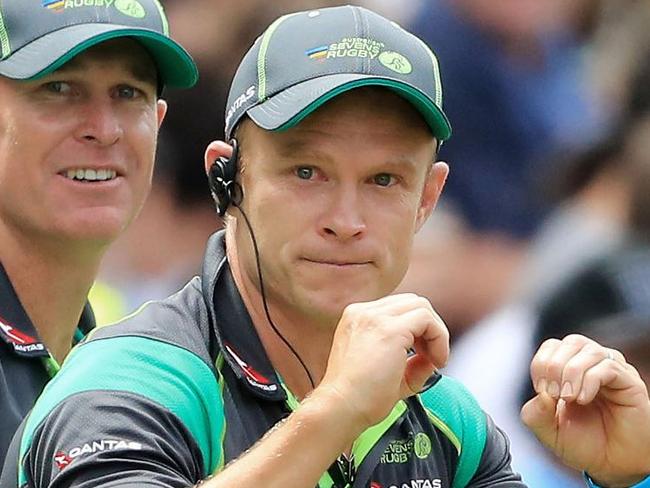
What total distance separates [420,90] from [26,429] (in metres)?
0.87

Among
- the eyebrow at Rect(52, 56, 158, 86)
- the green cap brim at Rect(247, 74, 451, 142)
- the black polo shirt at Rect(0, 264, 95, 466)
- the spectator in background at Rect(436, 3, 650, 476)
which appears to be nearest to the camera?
the green cap brim at Rect(247, 74, 451, 142)

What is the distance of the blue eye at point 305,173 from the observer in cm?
261

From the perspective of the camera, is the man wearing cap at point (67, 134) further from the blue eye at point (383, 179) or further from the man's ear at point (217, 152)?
the blue eye at point (383, 179)

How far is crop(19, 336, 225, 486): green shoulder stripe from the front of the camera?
2359 mm

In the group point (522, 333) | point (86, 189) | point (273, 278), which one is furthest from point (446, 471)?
point (522, 333)

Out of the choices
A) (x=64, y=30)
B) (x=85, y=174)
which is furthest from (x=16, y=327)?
(x=64, y=30)

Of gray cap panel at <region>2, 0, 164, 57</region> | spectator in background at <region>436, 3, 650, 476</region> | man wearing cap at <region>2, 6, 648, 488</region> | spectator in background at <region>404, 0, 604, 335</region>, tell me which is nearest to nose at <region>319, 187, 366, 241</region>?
man wearing cap at <region>2, 6, 648, 488</region>

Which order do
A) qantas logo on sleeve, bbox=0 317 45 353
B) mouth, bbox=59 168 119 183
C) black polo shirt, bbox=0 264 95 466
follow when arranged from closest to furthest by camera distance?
black polo shirt, bbox=0 264 95 466 → qantas logo on sleeve, bbox=0 317 45 353 → mouth, bbox=59 168 119 183

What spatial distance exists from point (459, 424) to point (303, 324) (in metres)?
0.36

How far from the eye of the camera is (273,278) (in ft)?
8.70

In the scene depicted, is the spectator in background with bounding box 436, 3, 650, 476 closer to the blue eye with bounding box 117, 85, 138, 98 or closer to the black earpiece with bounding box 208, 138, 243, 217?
the blue eye with bounding box 117, 85, 138, 98

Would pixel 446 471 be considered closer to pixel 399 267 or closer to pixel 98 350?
pixel 399 267

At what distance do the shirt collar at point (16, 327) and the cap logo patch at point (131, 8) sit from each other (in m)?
0.63

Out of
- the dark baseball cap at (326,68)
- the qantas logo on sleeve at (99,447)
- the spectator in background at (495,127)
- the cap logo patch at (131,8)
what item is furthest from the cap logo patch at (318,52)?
the spectator in background at (495,127)
